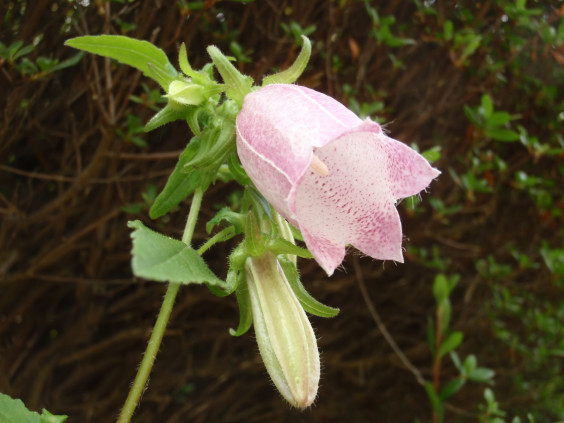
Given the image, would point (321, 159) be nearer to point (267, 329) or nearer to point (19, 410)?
point (267, 329)

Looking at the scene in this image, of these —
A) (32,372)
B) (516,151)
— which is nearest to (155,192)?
(32,372)

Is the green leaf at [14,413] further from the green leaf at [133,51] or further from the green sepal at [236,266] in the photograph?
the green leaf at [133,51]

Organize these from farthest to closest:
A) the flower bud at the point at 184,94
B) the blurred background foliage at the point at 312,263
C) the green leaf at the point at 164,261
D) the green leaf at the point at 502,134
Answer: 1. the green leaf at the point at 502,134
2. the blurred background foliage at the point at 312,263
3. the flower bud at the point at 184,94
4. the green leaf at the point at 164,261

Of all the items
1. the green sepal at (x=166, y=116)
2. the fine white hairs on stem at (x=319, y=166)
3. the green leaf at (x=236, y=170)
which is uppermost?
the green sepal at (x=166, y=116)

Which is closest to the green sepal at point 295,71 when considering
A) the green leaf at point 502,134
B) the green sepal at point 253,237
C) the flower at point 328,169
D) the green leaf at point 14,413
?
the flower at point 328,169

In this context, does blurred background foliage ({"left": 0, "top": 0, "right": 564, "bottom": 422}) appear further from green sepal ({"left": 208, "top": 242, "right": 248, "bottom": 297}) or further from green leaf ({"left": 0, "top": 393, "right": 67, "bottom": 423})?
green leaf ({"left": 0, "top": 393, "right": 67, "bottom": 423})

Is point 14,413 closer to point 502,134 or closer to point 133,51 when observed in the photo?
point 133,51
